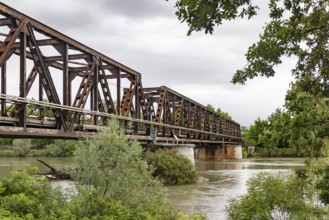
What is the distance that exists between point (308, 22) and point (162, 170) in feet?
78.7

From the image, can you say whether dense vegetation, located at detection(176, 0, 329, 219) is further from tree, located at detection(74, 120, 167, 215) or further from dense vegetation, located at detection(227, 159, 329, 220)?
tree, located at detection(74, 120, 167, 215)

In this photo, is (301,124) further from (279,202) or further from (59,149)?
(59,149)

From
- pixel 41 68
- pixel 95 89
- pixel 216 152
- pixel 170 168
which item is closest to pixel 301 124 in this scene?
pixel 41 68

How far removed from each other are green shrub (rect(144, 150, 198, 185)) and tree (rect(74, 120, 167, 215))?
13954mm

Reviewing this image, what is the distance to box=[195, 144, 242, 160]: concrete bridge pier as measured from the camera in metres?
84.6

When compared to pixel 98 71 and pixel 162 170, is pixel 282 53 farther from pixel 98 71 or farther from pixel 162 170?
pixel 162 170

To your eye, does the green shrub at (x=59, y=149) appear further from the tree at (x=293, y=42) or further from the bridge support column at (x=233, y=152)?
the tree at (x=293, y=42)

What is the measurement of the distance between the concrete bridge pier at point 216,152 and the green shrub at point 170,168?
165 feet

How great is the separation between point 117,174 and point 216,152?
232 ft

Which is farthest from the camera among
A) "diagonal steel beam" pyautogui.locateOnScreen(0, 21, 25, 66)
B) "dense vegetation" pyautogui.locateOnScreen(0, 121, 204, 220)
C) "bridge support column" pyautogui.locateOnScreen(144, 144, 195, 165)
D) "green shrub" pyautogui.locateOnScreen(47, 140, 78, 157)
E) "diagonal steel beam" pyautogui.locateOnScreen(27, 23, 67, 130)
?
"green shrub" pyautogui.locateOnScreen(47, 140, 78, 157)

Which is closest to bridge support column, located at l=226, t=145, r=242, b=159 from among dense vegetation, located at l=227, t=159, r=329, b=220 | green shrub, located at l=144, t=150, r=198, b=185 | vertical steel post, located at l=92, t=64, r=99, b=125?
green shrub, located at l=144, t=150, r=198, b=185

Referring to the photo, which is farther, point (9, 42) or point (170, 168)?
point (170, 168)

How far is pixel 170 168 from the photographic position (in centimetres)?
3222

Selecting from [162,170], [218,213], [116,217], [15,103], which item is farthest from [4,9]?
[162,170]
